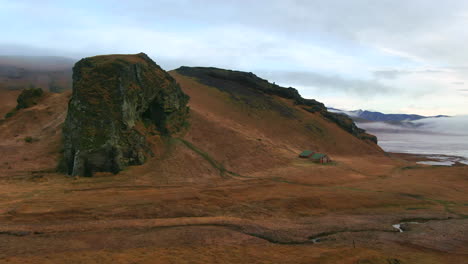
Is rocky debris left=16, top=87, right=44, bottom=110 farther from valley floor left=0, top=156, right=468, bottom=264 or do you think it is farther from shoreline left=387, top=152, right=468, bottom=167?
shoreline left=387, top=152, right=468, bottom=167

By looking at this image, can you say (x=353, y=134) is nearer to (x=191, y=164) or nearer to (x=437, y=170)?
(x=437, y=170)

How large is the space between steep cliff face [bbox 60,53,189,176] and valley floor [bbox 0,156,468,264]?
132 centimetres

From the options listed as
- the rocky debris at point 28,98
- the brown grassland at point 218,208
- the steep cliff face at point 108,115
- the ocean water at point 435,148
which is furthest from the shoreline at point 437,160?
the rocky debris at point 28,98

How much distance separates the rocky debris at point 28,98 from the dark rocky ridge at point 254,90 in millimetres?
23679

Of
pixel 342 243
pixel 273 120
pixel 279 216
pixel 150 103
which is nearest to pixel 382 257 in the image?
pixel 342 243

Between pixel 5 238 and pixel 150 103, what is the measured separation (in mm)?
15949

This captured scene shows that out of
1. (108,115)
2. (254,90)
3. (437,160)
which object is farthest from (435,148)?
(108,115)

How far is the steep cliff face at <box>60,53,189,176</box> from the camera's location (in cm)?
1862

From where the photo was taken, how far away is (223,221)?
12828 mm

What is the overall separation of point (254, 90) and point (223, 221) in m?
40.3

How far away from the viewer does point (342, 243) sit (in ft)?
37.2

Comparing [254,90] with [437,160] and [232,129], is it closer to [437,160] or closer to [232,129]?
[232,129]

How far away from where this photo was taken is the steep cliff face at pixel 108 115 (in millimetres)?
18625

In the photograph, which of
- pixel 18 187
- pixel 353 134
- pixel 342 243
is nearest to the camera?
pixel 342 243
